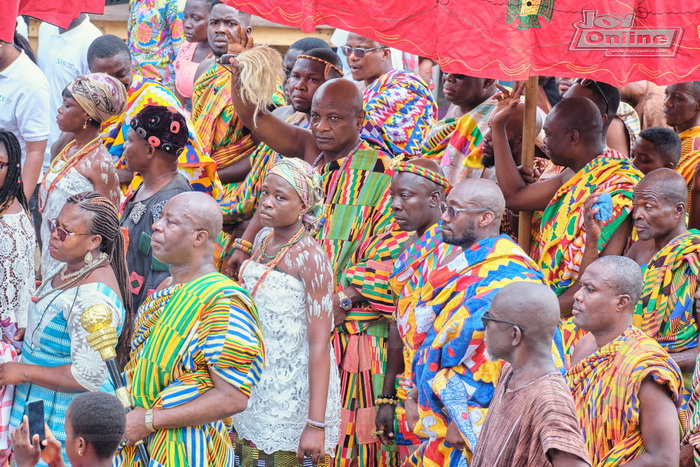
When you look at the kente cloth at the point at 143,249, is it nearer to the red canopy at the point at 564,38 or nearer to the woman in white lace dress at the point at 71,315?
the woman in white lace dress at the point at 71,315

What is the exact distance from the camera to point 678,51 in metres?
4.79

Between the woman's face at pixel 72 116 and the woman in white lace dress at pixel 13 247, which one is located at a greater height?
the woman's face at pixel 72 116

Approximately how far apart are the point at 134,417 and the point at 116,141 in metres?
3.41

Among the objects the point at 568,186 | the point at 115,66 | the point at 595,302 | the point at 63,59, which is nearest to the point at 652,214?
the point at 568,186

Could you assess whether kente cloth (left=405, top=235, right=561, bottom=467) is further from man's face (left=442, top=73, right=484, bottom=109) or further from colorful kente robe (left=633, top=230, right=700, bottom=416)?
man's face (left=442, top=73, right=484, bottom=109)

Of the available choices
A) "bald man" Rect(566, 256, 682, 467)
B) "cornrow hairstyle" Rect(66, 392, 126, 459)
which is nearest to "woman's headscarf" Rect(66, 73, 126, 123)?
"cornrow hairstyle" Rect(66, 392, 126, 459)

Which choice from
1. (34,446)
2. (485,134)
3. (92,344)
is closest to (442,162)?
(485,134)

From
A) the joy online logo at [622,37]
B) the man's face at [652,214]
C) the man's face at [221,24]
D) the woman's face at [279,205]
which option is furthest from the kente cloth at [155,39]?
the joy online logo at [622,37]

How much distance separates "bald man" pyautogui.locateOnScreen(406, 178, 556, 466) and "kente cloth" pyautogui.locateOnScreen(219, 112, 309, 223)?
2.01 m

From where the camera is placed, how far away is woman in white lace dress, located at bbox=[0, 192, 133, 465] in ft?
Result: 14.3

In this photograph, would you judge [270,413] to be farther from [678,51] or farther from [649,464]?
[678,51]

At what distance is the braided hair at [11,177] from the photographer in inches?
213

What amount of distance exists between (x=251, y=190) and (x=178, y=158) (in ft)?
2.56

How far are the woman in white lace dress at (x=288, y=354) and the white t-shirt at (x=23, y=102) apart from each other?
120 inches
